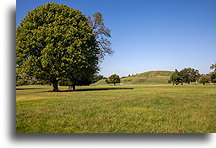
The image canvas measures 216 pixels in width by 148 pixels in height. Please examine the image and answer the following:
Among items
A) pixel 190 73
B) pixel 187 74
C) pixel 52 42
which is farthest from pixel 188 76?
pixel 52 42

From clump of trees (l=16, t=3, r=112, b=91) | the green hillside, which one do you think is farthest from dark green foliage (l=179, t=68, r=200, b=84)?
clump of trees (l=16, t=3, r=112, b=91)

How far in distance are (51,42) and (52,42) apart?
0.27ft

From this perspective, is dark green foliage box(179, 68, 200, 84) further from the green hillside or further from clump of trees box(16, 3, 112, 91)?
clump of trees box(16, 3, 112, 91)

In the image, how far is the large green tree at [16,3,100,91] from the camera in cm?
1323

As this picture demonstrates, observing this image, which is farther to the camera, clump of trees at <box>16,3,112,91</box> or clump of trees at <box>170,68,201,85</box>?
clump of trees at <box>16,3,112,91</box>

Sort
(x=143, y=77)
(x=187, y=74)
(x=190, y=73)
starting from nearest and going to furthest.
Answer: (x=143, y=77)
(x=190, y=73)
(x=187, y=74)

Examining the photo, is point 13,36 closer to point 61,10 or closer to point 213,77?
point 61,10

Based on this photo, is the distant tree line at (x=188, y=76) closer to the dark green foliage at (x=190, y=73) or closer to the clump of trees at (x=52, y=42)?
the dark green foliage at (x=190, y=73)

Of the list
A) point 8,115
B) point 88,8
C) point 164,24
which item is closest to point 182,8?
point 164,24

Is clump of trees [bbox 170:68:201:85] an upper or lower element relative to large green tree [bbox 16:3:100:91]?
lower

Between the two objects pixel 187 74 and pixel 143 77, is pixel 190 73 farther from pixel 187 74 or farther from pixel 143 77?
pixel 143 77

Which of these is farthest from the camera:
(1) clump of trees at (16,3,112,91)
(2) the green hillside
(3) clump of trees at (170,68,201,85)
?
(1) clump of trees at (16,3,112,91)

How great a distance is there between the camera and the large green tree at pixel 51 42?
1323 centimetres

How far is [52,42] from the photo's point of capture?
13609 mm
